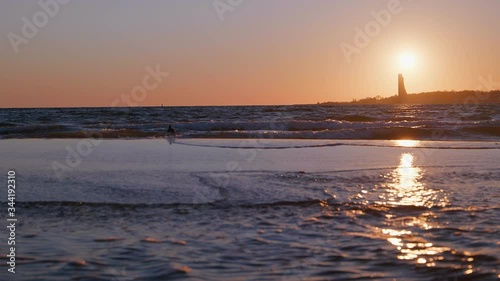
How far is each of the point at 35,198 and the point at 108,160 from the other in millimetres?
4357

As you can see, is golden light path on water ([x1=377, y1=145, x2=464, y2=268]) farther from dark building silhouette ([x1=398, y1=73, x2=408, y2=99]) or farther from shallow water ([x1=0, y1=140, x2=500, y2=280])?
dark building silhouette ([x1=398, y1=73, x2=408, y2=99])

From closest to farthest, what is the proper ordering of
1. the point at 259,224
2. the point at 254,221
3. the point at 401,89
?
the point at 259,224 → the point at 254,221 → the point at 401,89

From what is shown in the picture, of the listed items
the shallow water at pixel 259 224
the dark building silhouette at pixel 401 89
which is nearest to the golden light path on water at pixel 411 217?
the shallow water at pixel 259 224

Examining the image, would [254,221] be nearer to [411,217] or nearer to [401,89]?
[411,217]

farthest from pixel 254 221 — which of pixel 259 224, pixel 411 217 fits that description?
pixel 411 217

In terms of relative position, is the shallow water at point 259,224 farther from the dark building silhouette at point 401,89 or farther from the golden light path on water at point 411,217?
the dark building silhouette at point 401,89

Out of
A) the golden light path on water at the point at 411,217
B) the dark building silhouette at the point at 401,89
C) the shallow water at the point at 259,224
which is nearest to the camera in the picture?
the shallow water at the point at 259,224

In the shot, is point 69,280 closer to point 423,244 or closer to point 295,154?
point 423,244

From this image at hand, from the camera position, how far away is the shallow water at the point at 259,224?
362 centimetres

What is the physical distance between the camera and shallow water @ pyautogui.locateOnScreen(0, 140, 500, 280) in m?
3.62

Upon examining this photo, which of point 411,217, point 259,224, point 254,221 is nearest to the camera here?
point 259,224

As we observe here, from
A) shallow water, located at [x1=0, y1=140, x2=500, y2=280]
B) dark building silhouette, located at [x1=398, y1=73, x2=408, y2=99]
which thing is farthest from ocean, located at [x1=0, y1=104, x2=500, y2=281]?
dark building silhouette, located at [x1=398, y1=73, x2=408, y2=99]

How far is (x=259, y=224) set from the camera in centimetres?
485

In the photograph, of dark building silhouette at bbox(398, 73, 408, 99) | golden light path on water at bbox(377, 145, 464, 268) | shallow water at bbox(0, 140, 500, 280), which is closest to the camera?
shallow water at bbox(0, 140, 500, 280)
